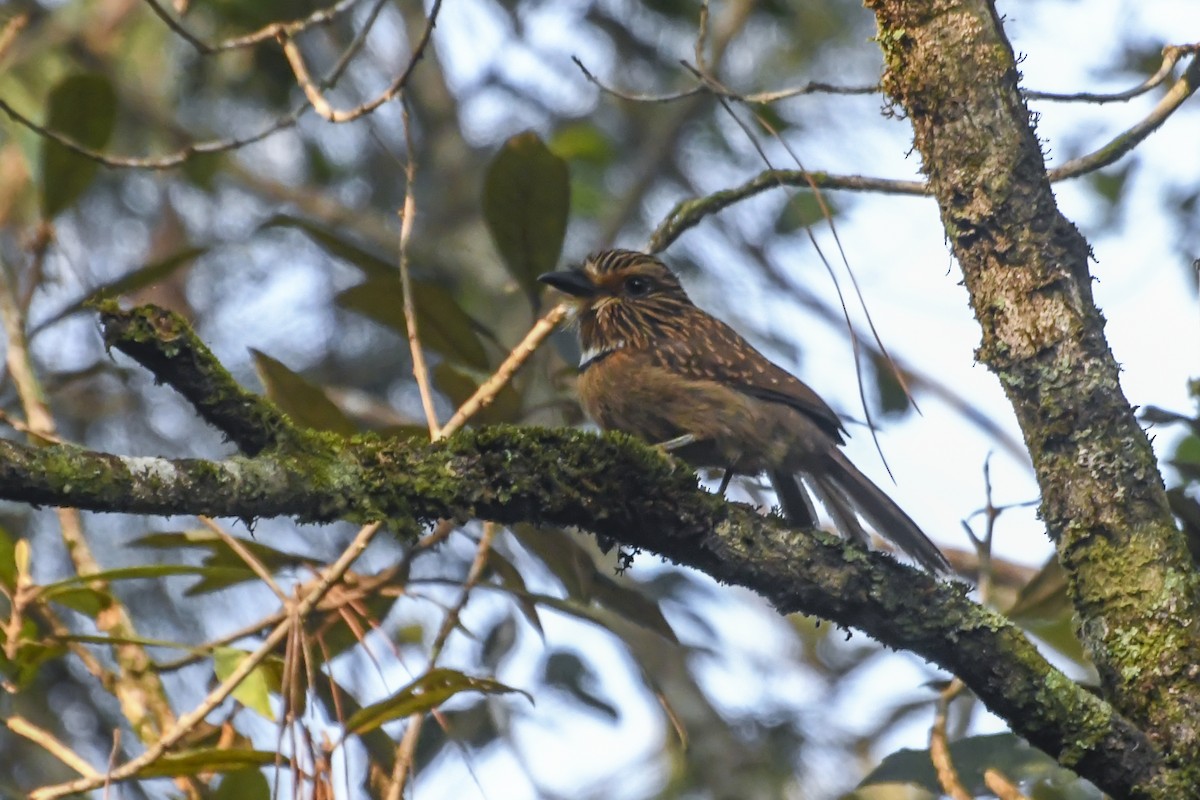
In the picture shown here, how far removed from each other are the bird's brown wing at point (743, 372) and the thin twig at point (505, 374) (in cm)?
44

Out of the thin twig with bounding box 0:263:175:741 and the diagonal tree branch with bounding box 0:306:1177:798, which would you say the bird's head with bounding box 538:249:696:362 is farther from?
the diagonal tree branch with bounding box 0:306:1177:798

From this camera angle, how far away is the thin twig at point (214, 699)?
2.46 m

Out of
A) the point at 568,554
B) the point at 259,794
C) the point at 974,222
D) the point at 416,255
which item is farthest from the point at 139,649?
the point at 416,255

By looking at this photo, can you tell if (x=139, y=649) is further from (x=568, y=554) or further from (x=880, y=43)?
(x=880, y=43)

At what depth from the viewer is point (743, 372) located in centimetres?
347

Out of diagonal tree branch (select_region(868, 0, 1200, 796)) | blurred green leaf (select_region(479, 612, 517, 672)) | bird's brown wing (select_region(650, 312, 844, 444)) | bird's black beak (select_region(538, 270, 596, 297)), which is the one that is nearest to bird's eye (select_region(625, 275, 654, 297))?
bird's black beak (select_region(538, 270, 596, 297))

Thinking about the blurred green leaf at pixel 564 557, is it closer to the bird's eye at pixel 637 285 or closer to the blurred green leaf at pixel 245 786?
the blurred green leaf at pixel 245 786

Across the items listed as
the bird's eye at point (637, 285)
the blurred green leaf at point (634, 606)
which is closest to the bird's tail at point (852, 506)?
the blurred green leaf at point (634, 606)

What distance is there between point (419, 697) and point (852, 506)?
1.21 m

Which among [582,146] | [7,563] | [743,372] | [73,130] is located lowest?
[7,563]

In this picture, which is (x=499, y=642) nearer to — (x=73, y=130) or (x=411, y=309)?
(x=411, y=309)

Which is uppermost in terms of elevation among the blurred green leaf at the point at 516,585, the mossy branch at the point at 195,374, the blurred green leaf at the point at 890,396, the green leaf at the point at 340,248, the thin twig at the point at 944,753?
the blurred green leaf at the point at 890,396

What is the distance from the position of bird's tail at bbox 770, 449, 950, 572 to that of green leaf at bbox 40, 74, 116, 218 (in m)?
1.89

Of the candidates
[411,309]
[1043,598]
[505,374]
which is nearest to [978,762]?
[1043,598]
